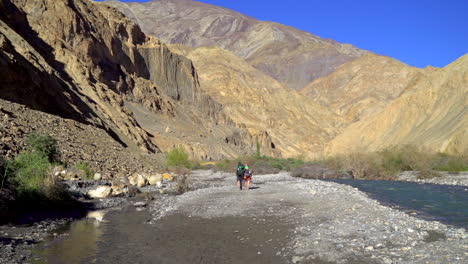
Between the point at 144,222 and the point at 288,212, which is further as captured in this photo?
the point at 288,212

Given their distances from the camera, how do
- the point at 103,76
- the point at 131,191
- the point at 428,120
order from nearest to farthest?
the point at 131,191, the point at 428,120, the point at 103,76

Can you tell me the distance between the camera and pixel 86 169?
77.4ft

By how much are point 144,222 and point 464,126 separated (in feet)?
122

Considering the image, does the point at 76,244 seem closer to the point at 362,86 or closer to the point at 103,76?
the point at 103,76

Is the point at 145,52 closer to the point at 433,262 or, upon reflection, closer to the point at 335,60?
the point at 433,262

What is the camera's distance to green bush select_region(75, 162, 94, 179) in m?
23.3

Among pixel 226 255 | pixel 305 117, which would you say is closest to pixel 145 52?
pixel 305 117

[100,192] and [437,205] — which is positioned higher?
[100,192]

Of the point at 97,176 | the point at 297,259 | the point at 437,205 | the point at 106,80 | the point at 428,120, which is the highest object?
the point at 106,80

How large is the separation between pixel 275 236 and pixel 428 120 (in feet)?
154

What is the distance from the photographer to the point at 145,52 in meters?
72.9

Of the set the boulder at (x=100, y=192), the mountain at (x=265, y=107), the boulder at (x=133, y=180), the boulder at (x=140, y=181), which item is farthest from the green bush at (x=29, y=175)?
the mountain at (x=265, y=107)

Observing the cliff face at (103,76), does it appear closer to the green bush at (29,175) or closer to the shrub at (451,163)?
the green bush at (29,175)

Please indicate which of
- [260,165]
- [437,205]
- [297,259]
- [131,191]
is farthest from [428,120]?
[297,259]
